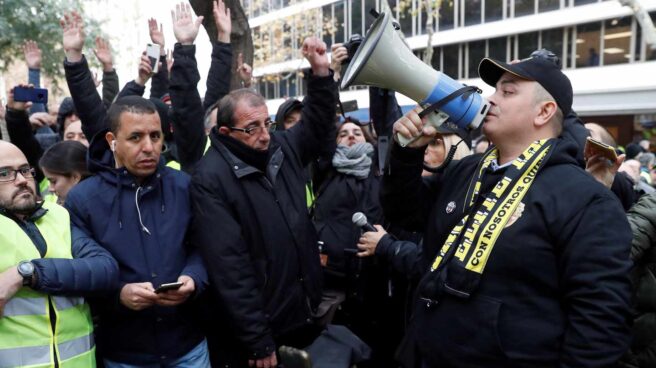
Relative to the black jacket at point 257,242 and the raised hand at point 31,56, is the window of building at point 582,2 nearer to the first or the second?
the raised hand at point 31,56

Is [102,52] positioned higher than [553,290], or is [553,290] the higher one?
[102,52]

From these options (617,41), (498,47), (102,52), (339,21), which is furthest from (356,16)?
(102,52)

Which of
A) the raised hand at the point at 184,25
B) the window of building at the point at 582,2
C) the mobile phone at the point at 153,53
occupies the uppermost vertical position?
the window of building at the point at 582,2

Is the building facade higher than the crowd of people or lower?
higher

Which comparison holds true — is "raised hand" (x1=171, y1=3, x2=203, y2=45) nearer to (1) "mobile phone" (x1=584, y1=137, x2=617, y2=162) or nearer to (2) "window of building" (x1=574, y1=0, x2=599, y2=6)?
(1) "mobile phone" (x1=584, y1=137, x2=617, y2=162)

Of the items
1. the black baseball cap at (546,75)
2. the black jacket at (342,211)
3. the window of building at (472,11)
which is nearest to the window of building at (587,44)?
the window of building at (472,11)

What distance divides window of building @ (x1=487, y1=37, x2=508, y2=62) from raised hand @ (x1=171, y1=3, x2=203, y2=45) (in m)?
20.3

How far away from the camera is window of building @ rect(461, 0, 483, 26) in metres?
22.3

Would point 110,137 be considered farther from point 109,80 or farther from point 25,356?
point 109,80

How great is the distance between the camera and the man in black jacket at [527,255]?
5.61 ft

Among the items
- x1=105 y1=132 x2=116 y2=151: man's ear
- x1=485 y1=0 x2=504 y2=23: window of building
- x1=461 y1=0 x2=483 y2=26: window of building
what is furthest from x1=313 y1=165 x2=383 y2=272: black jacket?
x1=461 y1=0 x2=483 y2=26: window of building

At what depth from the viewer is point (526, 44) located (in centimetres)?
2094

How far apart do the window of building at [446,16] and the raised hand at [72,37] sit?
72.6 ft

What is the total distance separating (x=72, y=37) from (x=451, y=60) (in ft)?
73.4
